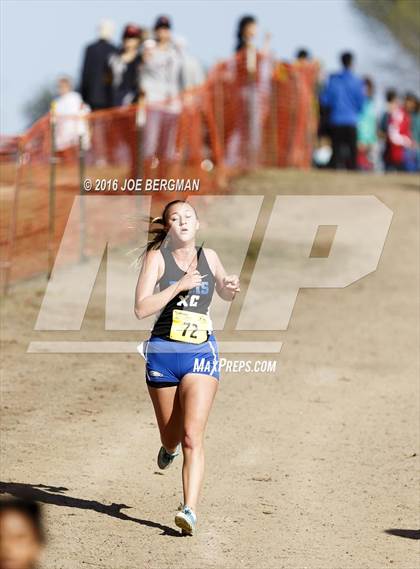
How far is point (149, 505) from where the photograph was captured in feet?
26.3

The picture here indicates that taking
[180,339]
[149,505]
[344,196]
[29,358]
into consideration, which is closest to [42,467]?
[149,505]

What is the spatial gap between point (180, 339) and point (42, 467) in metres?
2.06

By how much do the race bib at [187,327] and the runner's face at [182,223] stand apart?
0.40 m

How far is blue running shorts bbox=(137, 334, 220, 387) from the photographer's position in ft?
23.5

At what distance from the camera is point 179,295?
23.6ft

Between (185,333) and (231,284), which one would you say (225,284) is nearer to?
(231,284)

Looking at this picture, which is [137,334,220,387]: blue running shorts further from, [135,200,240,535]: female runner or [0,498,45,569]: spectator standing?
[0,498,45,569]: spectator standing

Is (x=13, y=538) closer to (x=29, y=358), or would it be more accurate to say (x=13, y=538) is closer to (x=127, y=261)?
(x=29, y=358)

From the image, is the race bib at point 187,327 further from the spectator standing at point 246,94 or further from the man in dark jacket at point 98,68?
the spectator standing at point 246,94

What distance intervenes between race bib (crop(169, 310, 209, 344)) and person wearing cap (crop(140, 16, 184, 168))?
34.5ft

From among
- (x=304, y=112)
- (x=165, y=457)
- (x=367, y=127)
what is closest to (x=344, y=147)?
(x=304, y=112)

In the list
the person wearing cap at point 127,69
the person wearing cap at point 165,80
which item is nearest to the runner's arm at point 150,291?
the person wearing cap at point 165,80

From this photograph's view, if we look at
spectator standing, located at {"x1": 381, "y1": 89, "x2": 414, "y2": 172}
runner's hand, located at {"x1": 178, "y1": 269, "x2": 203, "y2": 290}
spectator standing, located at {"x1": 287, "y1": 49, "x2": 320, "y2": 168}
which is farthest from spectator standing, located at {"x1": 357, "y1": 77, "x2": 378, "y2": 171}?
runner's hand, located at {"x1": 178, "y1": 269, "x2": 203, "y2": 290}

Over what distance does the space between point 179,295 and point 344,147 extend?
16.9 m
